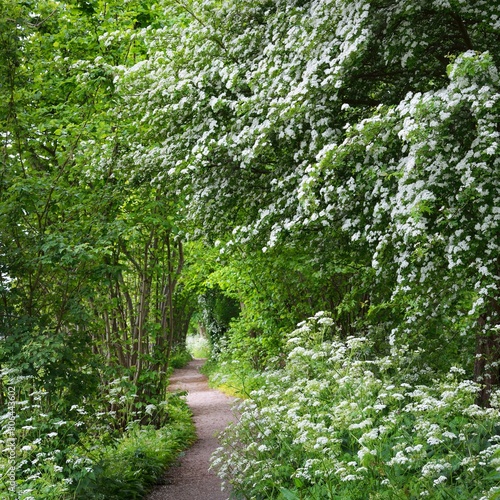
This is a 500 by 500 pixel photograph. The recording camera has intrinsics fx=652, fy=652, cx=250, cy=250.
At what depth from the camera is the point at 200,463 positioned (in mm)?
10188

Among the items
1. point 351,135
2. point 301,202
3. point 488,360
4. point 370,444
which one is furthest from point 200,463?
point 351,135

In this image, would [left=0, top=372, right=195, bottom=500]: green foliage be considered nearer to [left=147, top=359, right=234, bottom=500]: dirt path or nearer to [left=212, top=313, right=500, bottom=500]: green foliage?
[left=147, top=359, right=234, bottom=500]: dirt path

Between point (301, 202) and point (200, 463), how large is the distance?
609 cm

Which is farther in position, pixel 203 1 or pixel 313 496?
pixel 203 1

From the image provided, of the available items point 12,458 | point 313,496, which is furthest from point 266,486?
point 12,458

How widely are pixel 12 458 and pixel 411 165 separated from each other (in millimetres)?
4249

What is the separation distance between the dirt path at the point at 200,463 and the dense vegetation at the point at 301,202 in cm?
133

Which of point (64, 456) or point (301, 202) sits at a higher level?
point (301, 202)

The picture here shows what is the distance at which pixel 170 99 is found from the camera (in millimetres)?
7566

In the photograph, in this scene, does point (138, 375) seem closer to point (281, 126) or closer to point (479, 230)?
point (281, 126)

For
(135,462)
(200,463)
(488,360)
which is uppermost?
(488,360)

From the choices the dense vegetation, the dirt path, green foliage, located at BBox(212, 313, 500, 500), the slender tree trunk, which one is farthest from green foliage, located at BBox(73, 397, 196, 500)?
the slender tree trunk

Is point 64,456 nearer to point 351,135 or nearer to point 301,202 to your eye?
point 301,202

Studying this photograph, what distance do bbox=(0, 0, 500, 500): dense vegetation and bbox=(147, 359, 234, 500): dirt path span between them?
4.37 feet
